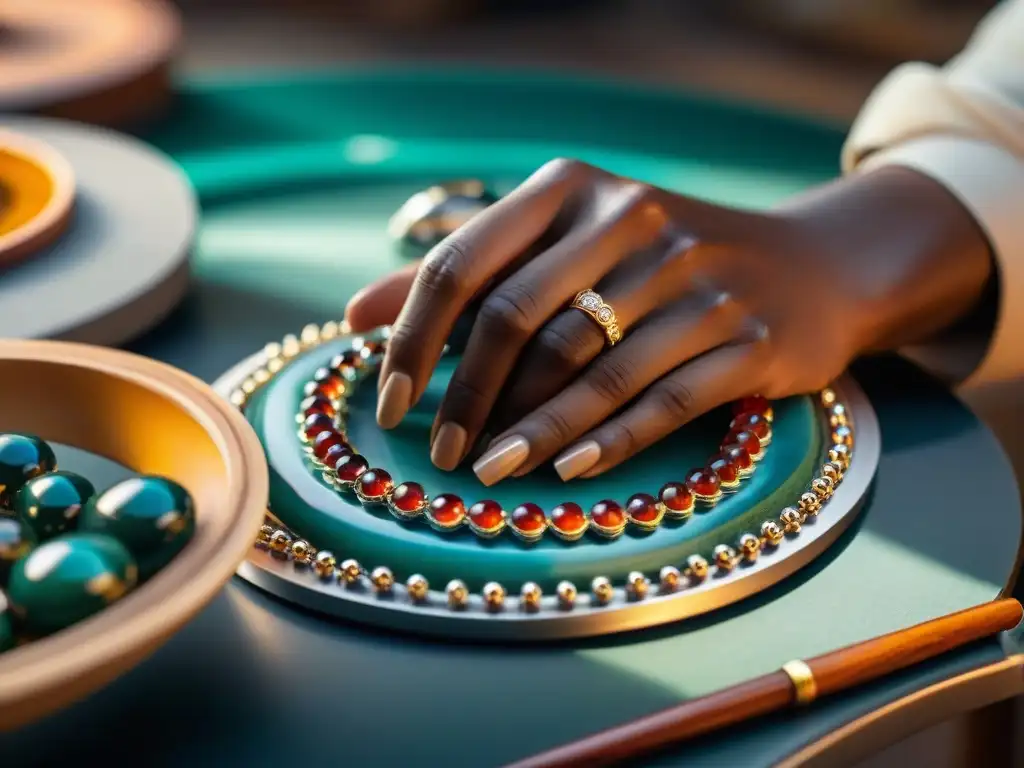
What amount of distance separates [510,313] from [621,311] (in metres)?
0.06

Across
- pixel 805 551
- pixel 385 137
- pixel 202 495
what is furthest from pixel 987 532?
pixel 385 137

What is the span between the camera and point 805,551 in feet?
1.66

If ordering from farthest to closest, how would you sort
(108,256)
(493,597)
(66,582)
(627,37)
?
(627,37)
(108,256)
(493,597)
(66,582)

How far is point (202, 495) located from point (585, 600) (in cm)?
16

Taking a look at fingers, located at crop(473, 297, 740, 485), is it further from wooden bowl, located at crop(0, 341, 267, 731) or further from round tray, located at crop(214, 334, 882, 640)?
wooden bowl, located at crop(0, 341, 267, 731)

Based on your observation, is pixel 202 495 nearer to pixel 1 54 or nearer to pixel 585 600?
pixel 585 600

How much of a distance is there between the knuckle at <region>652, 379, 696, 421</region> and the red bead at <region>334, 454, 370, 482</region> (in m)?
0.14

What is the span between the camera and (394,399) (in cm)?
55

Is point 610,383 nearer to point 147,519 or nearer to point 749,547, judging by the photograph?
point 749,547

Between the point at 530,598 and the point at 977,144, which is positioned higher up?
the point at 977,144

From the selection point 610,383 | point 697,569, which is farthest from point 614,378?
point 697,569

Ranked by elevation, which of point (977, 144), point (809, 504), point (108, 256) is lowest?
point (108, 256)

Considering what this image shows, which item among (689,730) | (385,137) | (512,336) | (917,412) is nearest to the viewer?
(689,730)

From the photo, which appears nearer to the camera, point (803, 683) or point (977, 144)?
point (803, 683)
